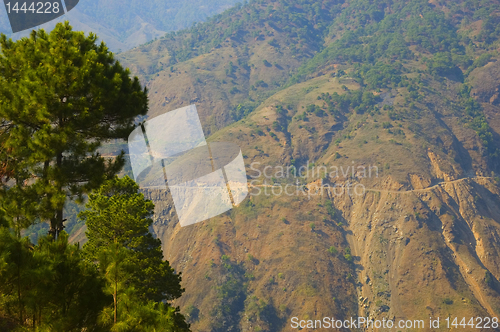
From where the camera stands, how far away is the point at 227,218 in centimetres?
5959

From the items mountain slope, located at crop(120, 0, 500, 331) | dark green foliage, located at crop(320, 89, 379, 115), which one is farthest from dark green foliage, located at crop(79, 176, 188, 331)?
dark green foliage, located at crop(320, 89, 379, 115)

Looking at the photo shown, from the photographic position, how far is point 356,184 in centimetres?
6556

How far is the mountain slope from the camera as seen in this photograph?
4806 cm

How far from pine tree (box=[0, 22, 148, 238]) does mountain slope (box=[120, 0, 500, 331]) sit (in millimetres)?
39026

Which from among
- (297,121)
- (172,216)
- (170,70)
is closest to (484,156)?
(297,121)

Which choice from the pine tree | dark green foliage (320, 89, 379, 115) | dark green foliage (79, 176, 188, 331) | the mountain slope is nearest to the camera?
the pine tree

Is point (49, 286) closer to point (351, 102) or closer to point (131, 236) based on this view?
point (131, 236)

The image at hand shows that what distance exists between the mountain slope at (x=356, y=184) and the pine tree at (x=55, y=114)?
39.0 m

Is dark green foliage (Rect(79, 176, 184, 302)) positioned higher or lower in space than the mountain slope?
higher

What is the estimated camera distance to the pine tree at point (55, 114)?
9195 millimetres

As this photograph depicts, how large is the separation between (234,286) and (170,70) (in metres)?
89.9

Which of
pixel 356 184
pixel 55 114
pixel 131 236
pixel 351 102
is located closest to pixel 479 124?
pixel 351 102

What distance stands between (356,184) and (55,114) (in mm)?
61060

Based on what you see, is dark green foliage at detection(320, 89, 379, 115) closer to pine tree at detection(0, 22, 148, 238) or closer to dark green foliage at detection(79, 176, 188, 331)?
dark green foliage at detection(79, 176, 188, 331)
